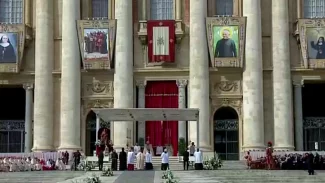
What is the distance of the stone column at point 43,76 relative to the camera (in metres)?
51.7

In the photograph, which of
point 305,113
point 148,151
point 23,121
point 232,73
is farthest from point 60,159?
point 305,113

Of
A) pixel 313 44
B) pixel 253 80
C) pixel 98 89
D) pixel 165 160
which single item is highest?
pixel 313 44

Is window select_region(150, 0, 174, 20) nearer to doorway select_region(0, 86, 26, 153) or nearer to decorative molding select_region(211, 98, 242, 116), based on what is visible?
decorative molding select_region(211, 98, 242, 116)

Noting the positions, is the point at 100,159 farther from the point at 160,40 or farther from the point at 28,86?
the point at 28,86

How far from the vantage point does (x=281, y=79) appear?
5134 centimetres

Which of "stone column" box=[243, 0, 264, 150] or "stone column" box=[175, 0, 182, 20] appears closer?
"stone column" box=[243, 0, 264, 150]

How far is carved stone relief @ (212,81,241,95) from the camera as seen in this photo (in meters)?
52.6

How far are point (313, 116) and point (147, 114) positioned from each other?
56.3 ft

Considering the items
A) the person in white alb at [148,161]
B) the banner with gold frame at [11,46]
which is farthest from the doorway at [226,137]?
the banner with gold frame at [11,46]

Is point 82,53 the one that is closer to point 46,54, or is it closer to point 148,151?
point 46,54

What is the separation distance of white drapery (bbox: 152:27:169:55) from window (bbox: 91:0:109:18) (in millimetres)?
4519

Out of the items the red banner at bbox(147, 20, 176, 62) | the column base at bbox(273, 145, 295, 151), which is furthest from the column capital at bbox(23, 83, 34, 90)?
the column base at bbox(273, 145, 295, 151)

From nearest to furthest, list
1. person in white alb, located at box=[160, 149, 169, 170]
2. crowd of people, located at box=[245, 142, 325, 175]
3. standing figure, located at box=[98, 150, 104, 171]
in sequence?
1. person in white alb, located at box=[160, 149, 169, 170]
2. standing figure, located at box=[98, 150, 104, 171]
3. crowd of people, located at box=[245, 142, 325, 175]

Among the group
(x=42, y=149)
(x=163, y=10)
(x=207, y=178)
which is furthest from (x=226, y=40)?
(x=207, y=178)
